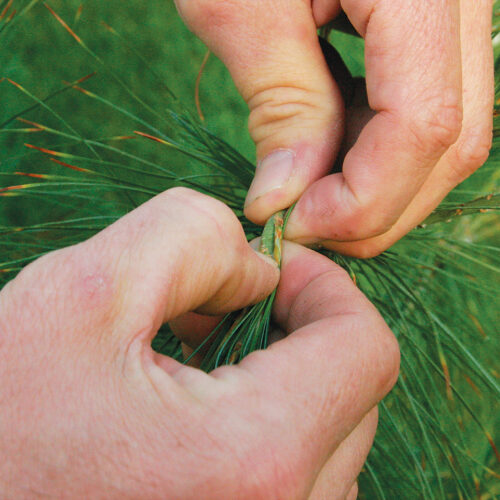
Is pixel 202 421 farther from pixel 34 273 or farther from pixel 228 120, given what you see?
pixel 228 120

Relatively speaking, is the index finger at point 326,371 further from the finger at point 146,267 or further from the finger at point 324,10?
the finger at point 324,10

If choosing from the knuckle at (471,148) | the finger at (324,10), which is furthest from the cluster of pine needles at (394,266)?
the finger at (324,10)

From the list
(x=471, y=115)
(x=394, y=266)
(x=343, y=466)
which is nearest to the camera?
(x=343, y=466)

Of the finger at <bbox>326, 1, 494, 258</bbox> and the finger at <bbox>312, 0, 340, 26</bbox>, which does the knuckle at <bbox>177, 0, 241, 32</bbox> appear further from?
the finger at <bbox>326, 1, 494, 258</bbox>

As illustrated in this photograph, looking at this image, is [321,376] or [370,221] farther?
[370,221]

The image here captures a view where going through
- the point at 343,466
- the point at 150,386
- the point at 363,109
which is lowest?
the point at 343,466

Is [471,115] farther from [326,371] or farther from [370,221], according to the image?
[326,371]

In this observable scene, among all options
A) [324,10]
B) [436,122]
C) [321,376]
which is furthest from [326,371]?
[324,10]
